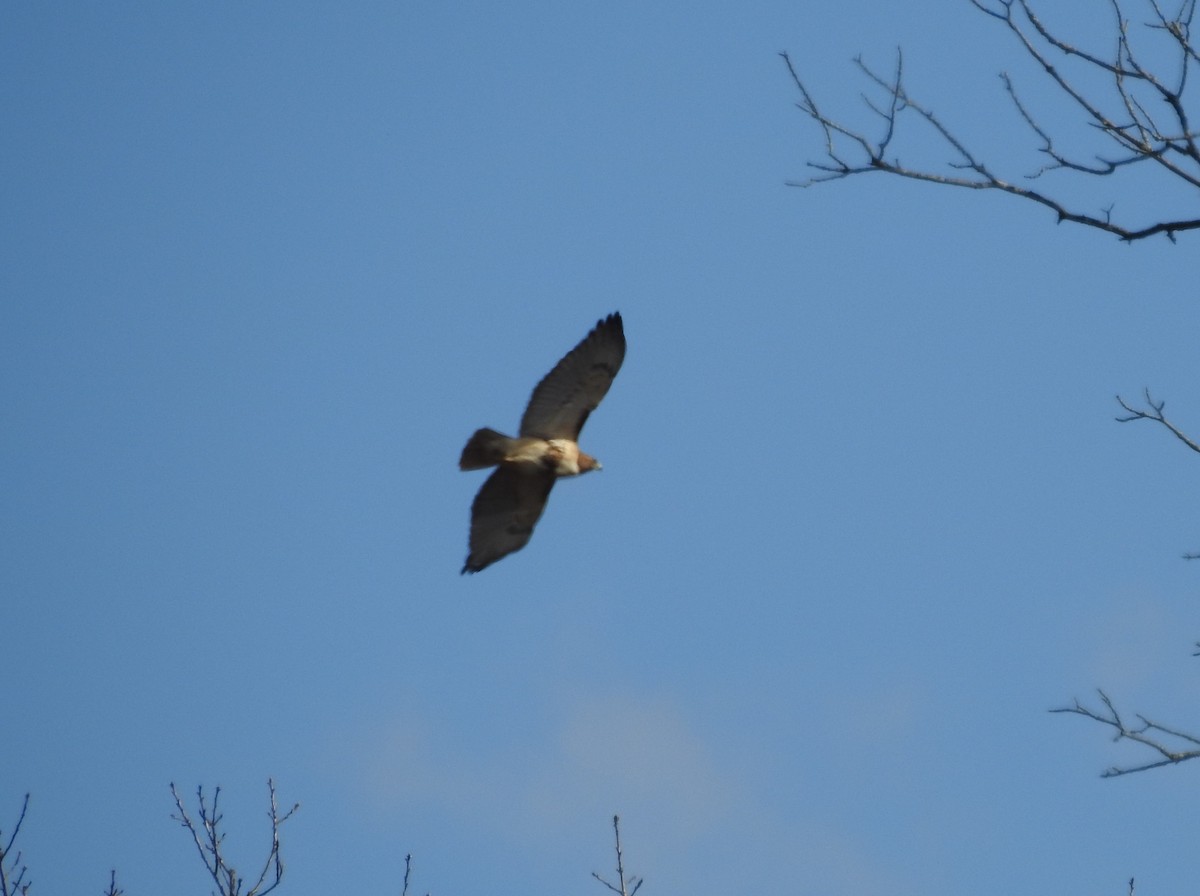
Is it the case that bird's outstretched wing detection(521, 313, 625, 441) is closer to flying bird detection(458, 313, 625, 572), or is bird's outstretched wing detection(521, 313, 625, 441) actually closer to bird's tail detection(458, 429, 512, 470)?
flying bird detection(458, 313, 625, 572)

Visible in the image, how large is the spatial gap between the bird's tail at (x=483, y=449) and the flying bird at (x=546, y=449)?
0.19 m

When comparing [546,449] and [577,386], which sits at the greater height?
[577,386]

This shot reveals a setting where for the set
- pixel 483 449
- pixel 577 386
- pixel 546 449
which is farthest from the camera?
pixel 577 386

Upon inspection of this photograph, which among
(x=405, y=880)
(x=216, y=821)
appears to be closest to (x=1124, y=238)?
(x=405, y=880)

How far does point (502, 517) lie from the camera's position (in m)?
9.22

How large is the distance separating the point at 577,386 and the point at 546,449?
0.50 meters

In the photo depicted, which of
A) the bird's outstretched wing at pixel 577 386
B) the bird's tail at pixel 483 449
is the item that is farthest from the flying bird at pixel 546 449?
the bird's tail at pixel 483 449

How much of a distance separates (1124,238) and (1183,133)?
0.34m

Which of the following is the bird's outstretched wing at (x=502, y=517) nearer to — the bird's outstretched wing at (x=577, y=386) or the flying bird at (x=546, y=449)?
the flying bird at (x=546, y=449)

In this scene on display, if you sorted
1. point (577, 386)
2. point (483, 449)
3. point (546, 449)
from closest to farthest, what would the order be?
point (483, 449) → point (546, 449) → point (577, 386)

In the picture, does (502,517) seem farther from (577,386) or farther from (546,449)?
(577,386)

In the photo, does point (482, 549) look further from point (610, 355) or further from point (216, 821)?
point (216, 821)

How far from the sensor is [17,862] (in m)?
6.13

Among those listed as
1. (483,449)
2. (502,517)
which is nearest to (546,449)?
(483,449)
